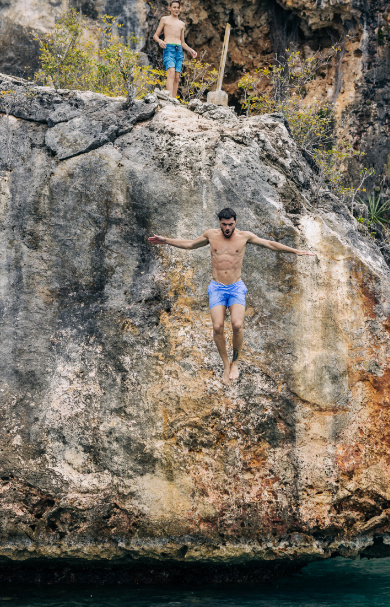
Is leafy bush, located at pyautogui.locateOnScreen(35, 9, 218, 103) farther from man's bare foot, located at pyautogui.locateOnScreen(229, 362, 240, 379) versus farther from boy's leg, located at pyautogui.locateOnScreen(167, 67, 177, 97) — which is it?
man's bare foot, located at pyautogui.locateOnScreen(229, 362, 240, 379)

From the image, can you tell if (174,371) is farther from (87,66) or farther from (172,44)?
(87,66)

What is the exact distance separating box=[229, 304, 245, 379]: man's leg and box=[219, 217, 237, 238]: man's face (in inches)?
34.5

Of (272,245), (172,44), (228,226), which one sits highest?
(172,44)

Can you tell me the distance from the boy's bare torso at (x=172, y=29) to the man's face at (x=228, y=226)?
5178 millimetres

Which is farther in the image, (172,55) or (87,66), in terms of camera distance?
(87,66)

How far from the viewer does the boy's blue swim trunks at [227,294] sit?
28.4ft

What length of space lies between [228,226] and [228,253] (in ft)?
1.15

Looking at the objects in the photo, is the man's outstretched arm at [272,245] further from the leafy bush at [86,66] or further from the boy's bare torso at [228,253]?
the leafy bush at [86,66]

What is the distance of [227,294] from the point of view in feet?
28.5

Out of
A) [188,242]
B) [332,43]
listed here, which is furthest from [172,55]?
[332,43]

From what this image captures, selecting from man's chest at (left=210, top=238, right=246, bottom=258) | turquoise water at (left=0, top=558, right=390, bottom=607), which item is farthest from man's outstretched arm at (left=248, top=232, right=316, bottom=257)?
turquoise water at (left=0, top=558, right=390, bottom=607)

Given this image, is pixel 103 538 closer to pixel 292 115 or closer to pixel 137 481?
pixel 137 481

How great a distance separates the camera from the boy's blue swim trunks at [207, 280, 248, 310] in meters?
8.66

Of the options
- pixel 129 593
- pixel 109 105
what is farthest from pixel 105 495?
pixel 109 105
